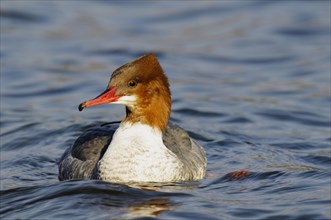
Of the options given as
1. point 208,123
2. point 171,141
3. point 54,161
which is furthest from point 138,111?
point 208,123

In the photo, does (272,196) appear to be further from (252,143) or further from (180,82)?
(180,82)

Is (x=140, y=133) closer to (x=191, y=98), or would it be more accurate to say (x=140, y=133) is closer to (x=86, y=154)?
(x=86, y=154)

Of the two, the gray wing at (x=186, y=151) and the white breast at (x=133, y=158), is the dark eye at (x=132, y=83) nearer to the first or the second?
the white breast at (x=133, y=158)

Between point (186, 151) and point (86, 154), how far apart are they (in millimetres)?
1143

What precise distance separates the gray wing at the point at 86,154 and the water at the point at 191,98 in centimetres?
27

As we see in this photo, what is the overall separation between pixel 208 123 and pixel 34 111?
2613 millimetres

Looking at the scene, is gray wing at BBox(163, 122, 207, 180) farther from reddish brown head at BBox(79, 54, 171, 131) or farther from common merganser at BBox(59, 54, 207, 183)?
reddish brown head at BBox(79, 54, 171, 131)

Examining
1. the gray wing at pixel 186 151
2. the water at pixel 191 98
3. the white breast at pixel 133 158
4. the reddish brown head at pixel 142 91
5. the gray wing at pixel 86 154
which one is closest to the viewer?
the water at pixel 191 98

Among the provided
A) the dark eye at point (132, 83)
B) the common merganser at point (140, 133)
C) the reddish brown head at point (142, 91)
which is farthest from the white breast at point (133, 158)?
the dark eye at point (132, 83)

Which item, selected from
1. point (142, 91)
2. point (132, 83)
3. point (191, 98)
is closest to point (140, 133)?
point (142, 91)

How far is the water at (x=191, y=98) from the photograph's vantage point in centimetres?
877

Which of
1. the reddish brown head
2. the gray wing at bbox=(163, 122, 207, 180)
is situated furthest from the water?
the reddish brown head

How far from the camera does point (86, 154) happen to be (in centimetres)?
978

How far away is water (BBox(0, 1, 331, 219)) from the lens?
28.8ft
